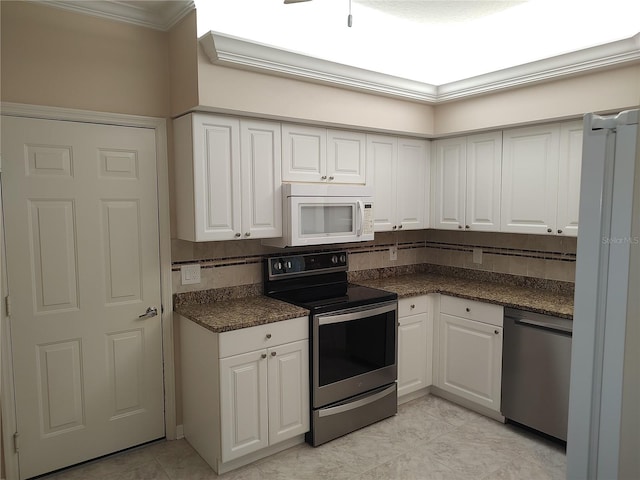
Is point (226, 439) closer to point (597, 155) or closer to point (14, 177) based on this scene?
point (14, 177)

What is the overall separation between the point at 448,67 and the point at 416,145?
0.67 metres

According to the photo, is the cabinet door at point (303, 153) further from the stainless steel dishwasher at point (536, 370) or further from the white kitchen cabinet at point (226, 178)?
the stainless steel dishwasher at point (536, 370)

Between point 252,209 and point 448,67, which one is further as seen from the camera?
point 448,67

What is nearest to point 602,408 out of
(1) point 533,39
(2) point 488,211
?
(2) point 488,211

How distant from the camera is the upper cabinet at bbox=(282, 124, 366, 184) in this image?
3.03 metres

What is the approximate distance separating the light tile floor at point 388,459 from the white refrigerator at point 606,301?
1383mm

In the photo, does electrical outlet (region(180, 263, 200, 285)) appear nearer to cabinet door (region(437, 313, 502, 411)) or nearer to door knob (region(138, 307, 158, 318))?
door knob (region(138, 307, 158, 318))

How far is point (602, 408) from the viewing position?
1355mm

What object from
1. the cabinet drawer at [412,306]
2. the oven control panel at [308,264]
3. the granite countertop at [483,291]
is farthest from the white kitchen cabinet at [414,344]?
the oven control panel at [308,264]

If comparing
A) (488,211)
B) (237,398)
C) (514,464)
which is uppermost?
(488,211)

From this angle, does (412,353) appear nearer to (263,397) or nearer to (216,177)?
(263,397)

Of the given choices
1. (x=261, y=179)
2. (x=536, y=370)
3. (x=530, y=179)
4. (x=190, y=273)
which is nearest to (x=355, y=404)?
(x=536, y=370)

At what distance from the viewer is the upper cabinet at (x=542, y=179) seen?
3012 mm

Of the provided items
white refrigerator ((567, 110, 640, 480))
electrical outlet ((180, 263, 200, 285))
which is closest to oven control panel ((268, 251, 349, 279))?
electrical outlet ((180, 263, 200, 285))
